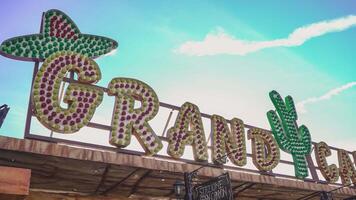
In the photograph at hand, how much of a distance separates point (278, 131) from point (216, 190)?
22.5 ft

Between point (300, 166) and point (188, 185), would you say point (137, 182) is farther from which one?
point (300, 166)

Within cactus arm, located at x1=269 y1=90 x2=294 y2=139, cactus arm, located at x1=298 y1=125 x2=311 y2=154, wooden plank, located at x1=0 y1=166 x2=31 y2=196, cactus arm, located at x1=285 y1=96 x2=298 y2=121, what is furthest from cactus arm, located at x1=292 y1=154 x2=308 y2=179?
wooden plank, located at x1=0 y1=166 x2=31 y2=196

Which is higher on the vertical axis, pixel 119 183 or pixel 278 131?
pixel 278 131

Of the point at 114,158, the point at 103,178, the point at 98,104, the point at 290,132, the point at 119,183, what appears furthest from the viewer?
the point at 290,132

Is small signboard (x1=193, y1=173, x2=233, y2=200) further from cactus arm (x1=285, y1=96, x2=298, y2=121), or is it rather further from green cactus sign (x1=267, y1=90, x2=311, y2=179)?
cactus arm (x1=285, y1=96, x2=298, y2=121)

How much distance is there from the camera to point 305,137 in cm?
1734

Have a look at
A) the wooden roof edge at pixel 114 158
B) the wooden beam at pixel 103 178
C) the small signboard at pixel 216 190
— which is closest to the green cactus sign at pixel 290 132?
the wooden roof edge at pixel 114 158

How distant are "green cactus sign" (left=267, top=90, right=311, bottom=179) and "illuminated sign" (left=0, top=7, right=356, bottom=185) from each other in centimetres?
66

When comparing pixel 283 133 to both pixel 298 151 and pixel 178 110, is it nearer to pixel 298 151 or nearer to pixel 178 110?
pixel 298 151

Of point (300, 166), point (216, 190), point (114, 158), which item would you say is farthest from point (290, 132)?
point (114, 158)

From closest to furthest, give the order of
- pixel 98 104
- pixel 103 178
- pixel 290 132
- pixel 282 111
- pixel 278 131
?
pixel 103 178, pixel 98 104, pixel 278 131, pixel 290 132, pixel 282 111

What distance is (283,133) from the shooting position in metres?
16.4

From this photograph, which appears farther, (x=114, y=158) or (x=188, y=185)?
(x=188, y=185)

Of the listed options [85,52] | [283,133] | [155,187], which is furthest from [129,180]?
[283,133]
